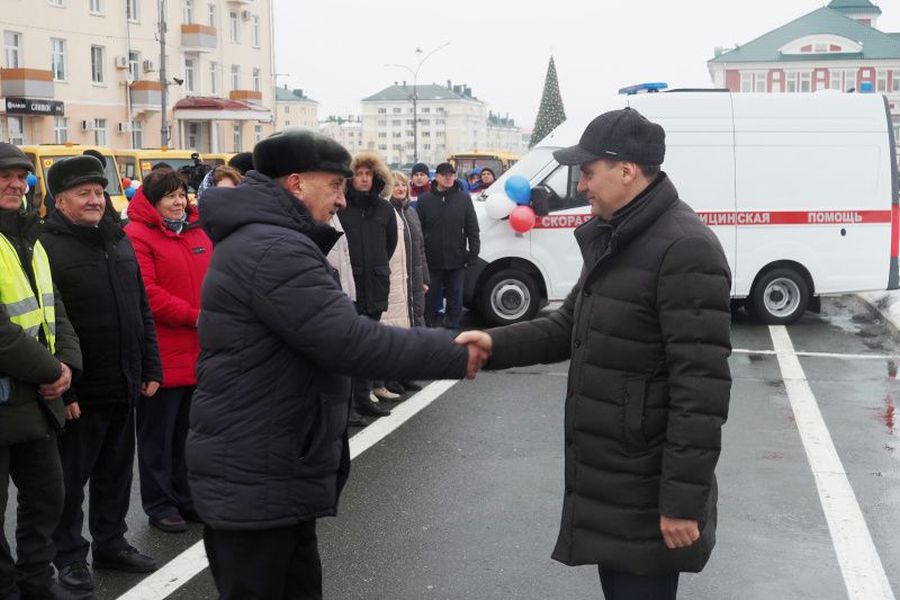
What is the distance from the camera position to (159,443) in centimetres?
592

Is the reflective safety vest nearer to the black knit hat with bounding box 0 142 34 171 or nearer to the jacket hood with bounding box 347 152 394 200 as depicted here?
the black knit hat with bounding box 0 142 34 171

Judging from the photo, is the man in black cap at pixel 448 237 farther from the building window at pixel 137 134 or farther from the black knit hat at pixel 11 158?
the building window at pixel 137 134

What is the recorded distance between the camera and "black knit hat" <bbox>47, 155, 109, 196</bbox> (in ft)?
16.2

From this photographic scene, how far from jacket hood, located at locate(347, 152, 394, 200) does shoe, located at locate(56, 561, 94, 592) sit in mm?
3972

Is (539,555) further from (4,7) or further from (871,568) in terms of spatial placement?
(4,7)

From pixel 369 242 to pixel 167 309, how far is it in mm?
2810

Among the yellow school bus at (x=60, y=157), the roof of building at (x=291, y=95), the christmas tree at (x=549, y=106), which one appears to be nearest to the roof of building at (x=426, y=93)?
the roof of building at (x=291, y=95)

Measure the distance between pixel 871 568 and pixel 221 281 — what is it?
12.3 ft

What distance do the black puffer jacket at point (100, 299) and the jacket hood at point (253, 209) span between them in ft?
6.19

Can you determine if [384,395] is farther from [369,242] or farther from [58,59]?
[58,59]

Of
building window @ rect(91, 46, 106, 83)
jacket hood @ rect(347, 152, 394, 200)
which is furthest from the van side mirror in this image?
building window @ rect(91, 46, 106, 83)

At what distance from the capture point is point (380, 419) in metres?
8.66

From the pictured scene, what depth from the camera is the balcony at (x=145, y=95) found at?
168 feet

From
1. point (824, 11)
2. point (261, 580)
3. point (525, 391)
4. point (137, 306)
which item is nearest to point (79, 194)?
point (137, 306)
